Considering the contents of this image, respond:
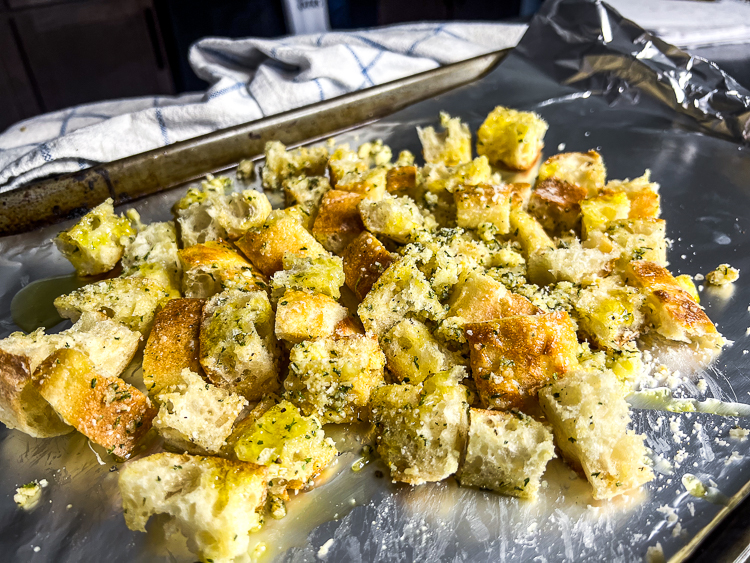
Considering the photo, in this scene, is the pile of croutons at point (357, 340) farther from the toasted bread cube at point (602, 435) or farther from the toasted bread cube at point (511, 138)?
the toasted bread cube at point (511, 138)

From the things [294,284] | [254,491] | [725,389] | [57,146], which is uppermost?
[57,146]

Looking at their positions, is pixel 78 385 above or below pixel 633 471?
above

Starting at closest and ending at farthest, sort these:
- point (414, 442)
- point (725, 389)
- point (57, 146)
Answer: point (414, 442) < point (725, 389) < point (57, 146)

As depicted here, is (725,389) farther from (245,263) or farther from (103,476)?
(103,476)

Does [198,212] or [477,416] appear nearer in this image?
[477,416]

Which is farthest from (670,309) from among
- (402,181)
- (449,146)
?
(449,146)

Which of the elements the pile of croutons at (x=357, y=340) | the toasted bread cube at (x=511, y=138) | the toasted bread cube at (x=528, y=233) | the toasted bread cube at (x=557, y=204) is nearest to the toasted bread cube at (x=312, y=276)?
the pile of croutons at (x=357, y=340)

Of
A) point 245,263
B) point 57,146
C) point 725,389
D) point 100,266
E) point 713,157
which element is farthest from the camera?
point 713,157

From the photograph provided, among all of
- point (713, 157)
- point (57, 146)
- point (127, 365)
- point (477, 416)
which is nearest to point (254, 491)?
point (477, 416)
